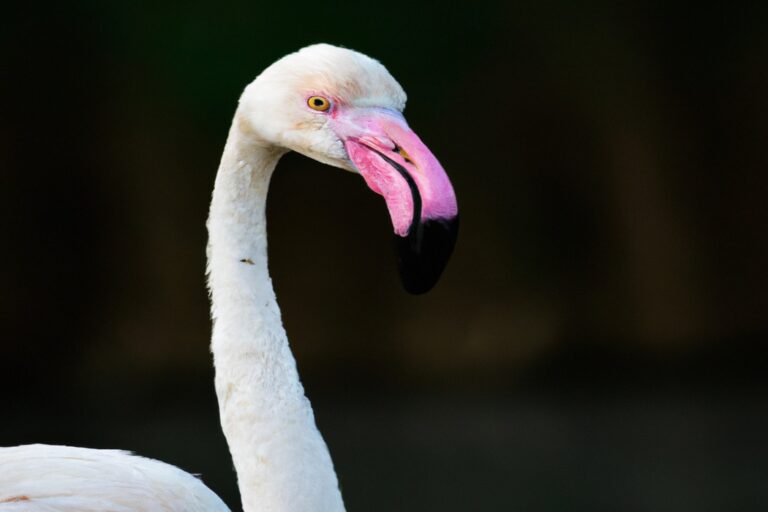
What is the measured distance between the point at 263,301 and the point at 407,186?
Answer: 0.35 meters

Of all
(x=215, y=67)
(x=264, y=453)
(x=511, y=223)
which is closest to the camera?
(x=264, y=453)

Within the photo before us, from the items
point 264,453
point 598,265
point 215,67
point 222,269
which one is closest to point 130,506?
point 264,453

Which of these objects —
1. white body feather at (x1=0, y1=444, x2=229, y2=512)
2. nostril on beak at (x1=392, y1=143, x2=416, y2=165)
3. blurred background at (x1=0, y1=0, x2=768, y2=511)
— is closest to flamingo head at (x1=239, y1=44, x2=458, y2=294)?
nostril on beak at (x1=392, y1=143, x2=416, y2=165)

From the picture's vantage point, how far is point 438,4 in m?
4.72

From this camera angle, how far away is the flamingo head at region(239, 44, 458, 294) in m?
1.66

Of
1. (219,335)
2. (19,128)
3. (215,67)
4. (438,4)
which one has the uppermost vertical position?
(438,4)

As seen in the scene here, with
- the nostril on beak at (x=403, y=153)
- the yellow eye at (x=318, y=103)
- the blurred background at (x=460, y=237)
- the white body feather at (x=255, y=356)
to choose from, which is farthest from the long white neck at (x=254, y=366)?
the blurred background at (x=460, y=237)

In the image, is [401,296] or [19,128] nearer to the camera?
[19,128]

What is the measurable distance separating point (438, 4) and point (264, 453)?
125 inches

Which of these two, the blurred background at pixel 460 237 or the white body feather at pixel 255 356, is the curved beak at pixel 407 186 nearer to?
the white body feather at pixel 255 356

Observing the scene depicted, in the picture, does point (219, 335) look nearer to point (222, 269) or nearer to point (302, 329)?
point (222, 269)

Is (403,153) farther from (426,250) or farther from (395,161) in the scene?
(426,250)

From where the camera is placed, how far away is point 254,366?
1879 millimetres

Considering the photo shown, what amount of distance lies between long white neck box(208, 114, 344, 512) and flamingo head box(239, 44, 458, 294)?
0.08 metres
